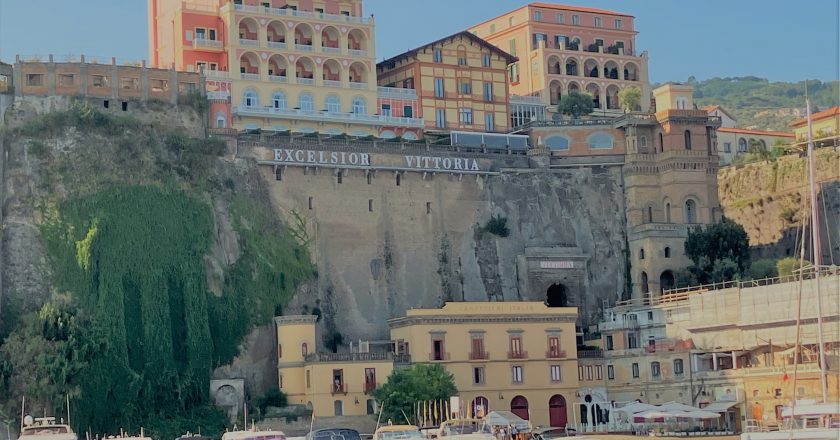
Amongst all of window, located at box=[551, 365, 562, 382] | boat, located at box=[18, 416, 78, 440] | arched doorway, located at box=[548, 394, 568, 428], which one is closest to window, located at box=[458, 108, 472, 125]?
window, located at box=[551, 365, 562, 382]

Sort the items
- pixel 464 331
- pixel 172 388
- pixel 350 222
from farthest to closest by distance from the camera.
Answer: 1. pixel 350 222
2. pixel 464 331
3. pixel 172 388

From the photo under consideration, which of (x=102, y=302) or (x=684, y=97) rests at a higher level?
(x=684, y=97)

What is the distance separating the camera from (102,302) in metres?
76.4

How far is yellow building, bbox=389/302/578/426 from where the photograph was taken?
81.8 m

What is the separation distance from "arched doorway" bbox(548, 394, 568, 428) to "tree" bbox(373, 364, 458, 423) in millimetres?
6756

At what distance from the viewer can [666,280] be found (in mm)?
92938

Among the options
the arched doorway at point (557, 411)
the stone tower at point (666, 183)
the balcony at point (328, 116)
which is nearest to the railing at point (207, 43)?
the balcony at point (328, 116)

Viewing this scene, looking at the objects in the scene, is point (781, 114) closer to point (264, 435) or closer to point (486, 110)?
point (486, 110)

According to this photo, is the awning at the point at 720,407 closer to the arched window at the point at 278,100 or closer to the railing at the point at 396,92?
the railing at the point at 396,92

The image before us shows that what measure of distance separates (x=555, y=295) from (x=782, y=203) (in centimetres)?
1707

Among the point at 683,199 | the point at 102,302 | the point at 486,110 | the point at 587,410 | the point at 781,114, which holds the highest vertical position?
the point at 781,114

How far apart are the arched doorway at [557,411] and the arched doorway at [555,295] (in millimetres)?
9540

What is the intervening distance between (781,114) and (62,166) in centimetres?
13119

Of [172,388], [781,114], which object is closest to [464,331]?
[172,388]
